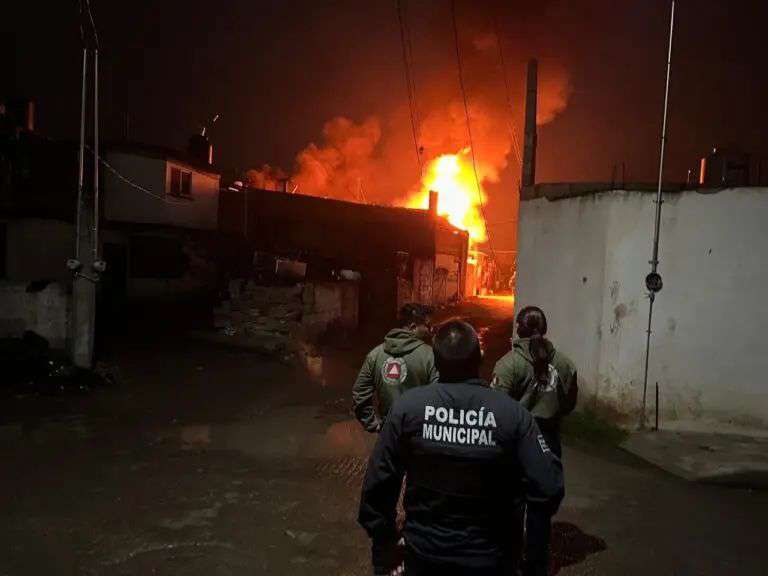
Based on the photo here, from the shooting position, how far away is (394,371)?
4164mm

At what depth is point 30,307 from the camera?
36.3ft

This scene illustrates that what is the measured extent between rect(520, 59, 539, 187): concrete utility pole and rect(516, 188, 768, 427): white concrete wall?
242cm

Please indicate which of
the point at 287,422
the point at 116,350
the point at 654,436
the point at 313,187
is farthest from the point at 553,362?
the point at 313,187

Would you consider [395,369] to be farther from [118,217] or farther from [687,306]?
[118,217]

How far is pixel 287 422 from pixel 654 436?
483cm

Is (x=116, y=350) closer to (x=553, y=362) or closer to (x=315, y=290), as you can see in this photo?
(x=315, y=290)

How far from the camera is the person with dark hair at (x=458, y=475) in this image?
214cm

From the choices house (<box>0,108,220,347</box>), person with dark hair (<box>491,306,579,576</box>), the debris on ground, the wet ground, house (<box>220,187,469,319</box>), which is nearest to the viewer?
person with dark hair (<box>491,306,579,576</box>)

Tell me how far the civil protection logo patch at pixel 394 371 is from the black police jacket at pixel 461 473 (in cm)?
187

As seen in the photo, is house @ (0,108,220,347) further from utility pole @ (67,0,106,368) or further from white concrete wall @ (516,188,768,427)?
white concrete wall @ (516,188,768,427)

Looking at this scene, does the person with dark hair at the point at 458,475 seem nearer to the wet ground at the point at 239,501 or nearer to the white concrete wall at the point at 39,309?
the wet ground at the point at 239,501

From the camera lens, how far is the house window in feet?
68.3

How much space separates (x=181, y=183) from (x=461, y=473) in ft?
69.5

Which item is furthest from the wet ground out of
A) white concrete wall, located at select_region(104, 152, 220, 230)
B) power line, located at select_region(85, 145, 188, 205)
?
power line, located at select_region(85, 145, 188, 205)
